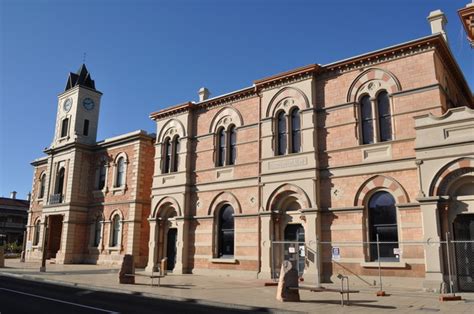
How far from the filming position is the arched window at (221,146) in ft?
79.7

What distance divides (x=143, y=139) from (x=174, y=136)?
5110mm

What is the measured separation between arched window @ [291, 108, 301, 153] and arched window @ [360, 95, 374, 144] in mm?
3362

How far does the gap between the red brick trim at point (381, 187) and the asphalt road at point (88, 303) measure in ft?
27.6

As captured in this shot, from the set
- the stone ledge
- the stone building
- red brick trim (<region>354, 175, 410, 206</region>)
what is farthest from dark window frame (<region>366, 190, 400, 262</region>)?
the stone building

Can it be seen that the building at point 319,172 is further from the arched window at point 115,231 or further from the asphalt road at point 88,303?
the asphalt road at point 88,303

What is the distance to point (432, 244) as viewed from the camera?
595 inches

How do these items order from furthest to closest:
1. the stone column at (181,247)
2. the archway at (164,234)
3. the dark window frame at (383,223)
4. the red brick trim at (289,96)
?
the archway at (164,234) → the stone column at (181,247) → the red brick trim at (289,96) → the dark window frame at (383,223)

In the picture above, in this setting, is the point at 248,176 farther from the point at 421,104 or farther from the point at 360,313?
the point at 360,313

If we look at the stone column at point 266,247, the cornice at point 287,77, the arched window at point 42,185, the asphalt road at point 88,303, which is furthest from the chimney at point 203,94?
the arched window at point 42,185

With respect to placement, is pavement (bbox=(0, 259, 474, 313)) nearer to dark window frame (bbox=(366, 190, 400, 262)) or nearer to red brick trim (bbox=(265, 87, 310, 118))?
dark window frame (bbox=(366, 190, 400, 262))

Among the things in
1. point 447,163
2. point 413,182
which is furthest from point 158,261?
point 447,163

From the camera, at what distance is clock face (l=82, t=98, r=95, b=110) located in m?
36.6

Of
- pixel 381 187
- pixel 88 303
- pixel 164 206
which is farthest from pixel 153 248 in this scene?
pixel 381 187

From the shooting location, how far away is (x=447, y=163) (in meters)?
15.4
